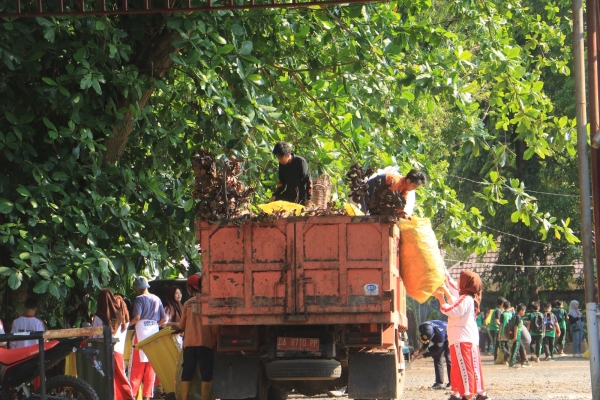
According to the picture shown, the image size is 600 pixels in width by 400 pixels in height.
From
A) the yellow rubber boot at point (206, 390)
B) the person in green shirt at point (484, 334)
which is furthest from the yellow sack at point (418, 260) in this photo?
the person in green shirt at point (484, 334)

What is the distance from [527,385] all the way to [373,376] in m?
6.97

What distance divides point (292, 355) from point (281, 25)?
4.60 m

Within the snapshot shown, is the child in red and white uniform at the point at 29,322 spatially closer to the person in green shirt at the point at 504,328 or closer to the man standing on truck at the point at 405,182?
the man standing on truck at the point at 405,182

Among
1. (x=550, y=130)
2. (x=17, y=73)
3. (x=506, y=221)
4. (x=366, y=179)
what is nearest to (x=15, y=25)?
(x=17, y=73)

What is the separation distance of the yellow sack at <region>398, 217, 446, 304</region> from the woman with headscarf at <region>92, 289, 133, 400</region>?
354 cm

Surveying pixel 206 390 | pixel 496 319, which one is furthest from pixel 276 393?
pixel 496 319

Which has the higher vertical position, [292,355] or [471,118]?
[471,118]

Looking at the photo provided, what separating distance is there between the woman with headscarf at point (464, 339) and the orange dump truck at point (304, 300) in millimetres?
1617

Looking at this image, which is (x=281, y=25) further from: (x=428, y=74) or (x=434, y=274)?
(x=434, y=274)

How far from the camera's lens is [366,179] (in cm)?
1039

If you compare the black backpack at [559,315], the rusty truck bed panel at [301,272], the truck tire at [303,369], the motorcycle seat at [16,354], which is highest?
the rusty truck bed panel at [301,272]

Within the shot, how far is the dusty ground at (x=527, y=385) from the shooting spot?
45.0 feet

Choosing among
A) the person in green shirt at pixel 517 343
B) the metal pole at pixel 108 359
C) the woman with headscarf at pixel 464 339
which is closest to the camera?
the metal pole at pixel 108 359

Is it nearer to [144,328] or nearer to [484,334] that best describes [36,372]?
[144,328]
